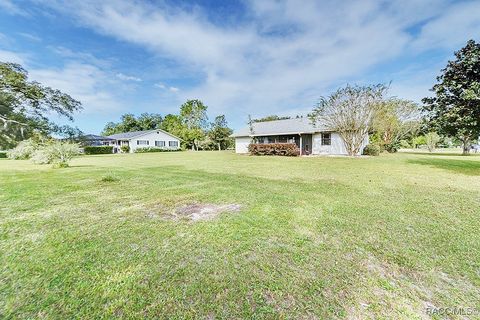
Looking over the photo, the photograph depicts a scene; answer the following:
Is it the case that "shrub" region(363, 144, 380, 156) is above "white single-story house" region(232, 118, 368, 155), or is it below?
below

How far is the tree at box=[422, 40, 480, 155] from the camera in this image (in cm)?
949

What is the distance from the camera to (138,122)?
65.8m

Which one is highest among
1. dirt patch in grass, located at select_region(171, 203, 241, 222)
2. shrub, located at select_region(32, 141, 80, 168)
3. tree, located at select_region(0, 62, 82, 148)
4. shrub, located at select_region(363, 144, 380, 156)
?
tree, located at select_region(0, 62, 82, 148)

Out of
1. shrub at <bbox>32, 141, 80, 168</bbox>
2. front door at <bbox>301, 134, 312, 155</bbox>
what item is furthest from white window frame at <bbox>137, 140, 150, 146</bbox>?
front door at <bbox>301, 134, 312, 155</bbox>

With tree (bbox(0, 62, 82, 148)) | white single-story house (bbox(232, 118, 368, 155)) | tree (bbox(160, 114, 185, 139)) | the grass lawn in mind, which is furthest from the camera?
tree (bbox(160, 114, 185, 139))

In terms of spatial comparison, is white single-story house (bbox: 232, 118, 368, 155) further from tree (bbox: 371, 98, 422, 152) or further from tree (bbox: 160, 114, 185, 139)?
tree (bbox: 160, 114, 185, 139)

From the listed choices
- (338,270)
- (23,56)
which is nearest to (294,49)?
(338,270)

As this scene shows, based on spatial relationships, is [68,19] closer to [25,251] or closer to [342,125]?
[25,251]

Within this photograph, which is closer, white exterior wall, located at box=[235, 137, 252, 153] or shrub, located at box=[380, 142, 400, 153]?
shrub, located at box=[380, 142, 400, 153]

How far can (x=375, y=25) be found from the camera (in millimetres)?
12172

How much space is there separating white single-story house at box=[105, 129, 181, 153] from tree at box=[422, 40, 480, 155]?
43.9 meters

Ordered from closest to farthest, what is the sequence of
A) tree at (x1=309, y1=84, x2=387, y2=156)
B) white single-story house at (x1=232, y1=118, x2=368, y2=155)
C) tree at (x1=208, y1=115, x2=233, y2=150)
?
1. tree at (x1=309, y1=84, x2=387, y2=156)
2. white single-story house at (x1=232, y1=118, x2=368, y2=155)
3. tree at (x1=208, y1=115, x2=233, y2=150)

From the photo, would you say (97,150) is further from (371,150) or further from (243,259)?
(243,259)

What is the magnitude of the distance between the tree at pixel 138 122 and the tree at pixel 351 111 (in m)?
57.8
